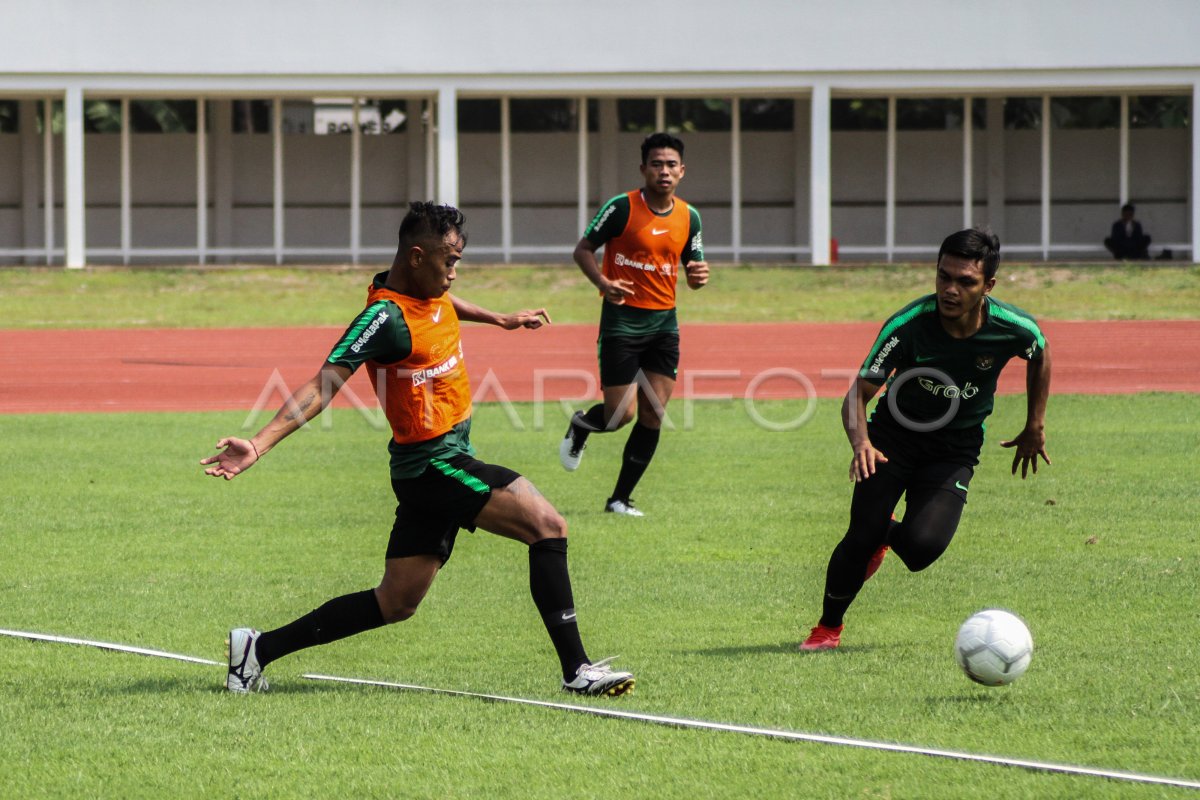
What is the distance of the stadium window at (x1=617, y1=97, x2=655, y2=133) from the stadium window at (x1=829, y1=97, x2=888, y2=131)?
13.9ft

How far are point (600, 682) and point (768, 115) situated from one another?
33441 mm

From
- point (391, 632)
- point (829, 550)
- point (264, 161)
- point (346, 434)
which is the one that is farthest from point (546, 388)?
point (264, 161)

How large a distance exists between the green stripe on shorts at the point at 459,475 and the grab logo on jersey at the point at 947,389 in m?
1.98

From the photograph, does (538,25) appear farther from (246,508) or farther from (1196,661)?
(1196,661)

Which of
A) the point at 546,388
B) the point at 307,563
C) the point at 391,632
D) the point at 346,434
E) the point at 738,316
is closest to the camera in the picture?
the point at 391,632

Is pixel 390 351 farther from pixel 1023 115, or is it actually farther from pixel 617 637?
pixel 1023 115

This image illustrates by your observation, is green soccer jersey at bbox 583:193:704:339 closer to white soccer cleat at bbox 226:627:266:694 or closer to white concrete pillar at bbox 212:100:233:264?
white soccer cleat at bbox 226:627:266:694

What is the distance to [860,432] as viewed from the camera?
6688mm

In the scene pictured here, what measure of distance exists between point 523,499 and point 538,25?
28.7 m

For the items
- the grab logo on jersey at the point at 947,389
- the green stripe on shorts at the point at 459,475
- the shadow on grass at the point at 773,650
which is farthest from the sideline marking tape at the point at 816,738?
the grab logo on jersey at the point at 947,389

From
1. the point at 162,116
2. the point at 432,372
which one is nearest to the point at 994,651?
the point at 432,372

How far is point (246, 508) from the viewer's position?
11.1 metres

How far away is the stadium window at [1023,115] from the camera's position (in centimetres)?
3800

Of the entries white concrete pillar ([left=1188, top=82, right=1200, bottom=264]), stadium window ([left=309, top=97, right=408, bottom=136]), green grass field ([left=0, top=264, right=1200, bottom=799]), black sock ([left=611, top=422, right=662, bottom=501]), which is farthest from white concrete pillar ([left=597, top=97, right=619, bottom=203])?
black sock ([left=611, top=422, right=662, bottom=501])
